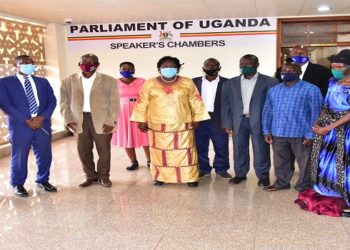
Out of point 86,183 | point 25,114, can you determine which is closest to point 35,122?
point 25,114

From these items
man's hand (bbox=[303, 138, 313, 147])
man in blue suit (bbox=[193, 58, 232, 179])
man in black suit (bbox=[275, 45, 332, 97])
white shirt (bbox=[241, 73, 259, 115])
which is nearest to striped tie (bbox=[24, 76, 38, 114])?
man in blue suit (bbox=[193, 58, 232, 179])

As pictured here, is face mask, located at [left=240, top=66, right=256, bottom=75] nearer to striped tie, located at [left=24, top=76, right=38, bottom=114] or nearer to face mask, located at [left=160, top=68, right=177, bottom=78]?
face mask, located at [left=160, top=68, right=177, bottom=78]

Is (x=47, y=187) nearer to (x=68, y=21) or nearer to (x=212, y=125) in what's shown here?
(x=212, y=125)

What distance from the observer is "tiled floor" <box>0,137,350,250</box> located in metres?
2.82

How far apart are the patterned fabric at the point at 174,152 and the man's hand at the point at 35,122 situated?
1.18 metres

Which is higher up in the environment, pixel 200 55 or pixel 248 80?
pixel 200 55

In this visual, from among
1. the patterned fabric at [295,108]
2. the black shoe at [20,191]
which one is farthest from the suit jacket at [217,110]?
the black shoe at [20,191]

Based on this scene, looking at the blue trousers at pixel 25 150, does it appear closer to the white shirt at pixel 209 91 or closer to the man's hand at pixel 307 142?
the white shirt at pixel 209 91

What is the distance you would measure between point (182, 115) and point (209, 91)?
62cm

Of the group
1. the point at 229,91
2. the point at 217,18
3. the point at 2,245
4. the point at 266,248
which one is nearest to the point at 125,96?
the point at 229,91

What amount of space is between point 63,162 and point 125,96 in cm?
154

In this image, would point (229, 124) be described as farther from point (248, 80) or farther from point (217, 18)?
point (217, 18)

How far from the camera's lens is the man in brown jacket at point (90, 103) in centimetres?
408

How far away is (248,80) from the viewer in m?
4.05
